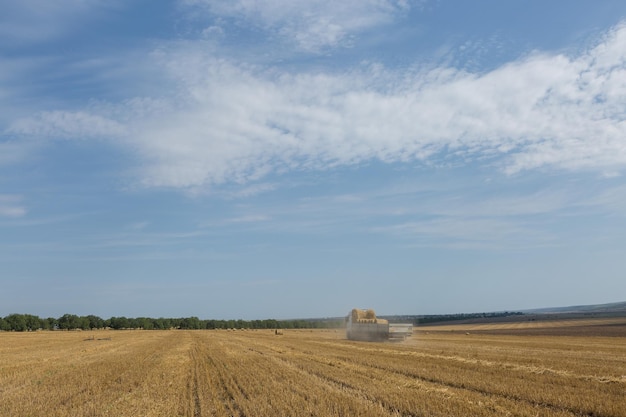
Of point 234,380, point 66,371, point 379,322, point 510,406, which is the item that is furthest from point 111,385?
point 379,322

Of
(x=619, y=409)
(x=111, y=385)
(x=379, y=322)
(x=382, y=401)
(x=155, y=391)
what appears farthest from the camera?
(x=379, y=322)

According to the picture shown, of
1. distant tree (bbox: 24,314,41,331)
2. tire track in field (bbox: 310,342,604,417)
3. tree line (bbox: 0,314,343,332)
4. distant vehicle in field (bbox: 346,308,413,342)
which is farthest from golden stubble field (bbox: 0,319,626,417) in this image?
distant tree (bbox: 24,314,41,331)

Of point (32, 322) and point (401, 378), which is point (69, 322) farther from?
point (401, 378)

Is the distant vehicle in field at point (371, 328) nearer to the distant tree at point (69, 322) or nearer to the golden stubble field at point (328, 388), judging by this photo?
the golden stubble field at point (328, 388)

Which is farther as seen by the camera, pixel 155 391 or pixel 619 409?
pixel 155 391

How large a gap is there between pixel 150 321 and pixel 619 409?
150190mm

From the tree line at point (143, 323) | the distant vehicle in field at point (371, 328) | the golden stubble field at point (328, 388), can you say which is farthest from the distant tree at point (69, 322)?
the golden stubble field at point (328, 388)

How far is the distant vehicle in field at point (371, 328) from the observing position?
4394 centimetres

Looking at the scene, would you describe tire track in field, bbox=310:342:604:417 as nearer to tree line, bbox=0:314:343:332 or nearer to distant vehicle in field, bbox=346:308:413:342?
distant vehicle in field, bbox=346:308:413:342

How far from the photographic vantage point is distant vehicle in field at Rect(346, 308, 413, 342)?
43.9 meters

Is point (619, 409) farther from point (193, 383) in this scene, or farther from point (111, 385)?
point (111, 385)

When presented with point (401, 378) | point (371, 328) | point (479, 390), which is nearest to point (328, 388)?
point (401, 378)

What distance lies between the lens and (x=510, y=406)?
12.1 metres

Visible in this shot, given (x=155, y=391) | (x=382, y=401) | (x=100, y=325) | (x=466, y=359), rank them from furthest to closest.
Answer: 1. (x=100, y=325)
2. (x=466, y=359)
3. (x=155, y=391)
4. (x=382, y=401)
